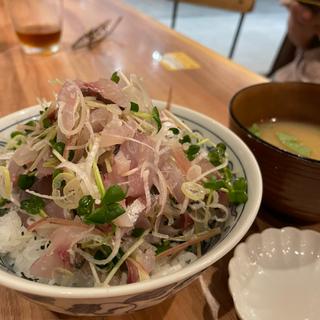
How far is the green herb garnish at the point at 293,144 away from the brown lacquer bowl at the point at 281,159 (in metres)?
0.08

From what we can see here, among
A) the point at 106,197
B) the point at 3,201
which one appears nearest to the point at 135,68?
the point at 3,201

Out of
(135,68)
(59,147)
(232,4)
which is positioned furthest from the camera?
(232,4)

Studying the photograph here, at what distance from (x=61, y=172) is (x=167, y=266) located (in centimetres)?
24

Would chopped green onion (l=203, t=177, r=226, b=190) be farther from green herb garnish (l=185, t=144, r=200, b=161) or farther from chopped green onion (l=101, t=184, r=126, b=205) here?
chopped green onion (l=101, t=184, r=126, b=205)

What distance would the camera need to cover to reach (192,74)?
1.62 meters

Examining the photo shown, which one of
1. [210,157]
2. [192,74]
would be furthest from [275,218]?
[192,74]

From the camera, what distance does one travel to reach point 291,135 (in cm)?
106

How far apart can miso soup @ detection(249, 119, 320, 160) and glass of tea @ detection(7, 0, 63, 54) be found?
1.08m

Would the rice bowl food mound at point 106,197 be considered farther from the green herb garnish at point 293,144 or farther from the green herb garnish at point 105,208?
the green herb garnish at point 293,144

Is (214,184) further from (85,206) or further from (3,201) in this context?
(3,201)

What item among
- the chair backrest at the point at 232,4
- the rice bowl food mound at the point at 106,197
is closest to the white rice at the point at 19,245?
the rice bowl food mound at the point at 106,197

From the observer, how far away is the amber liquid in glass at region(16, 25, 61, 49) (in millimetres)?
1653

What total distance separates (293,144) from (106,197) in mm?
635

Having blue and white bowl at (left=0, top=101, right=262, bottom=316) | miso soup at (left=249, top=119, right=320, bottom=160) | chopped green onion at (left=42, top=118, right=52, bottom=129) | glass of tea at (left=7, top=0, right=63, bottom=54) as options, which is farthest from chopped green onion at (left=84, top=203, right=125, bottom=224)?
glass of tea at (left=7, top=0, right=63, bottom=54)
